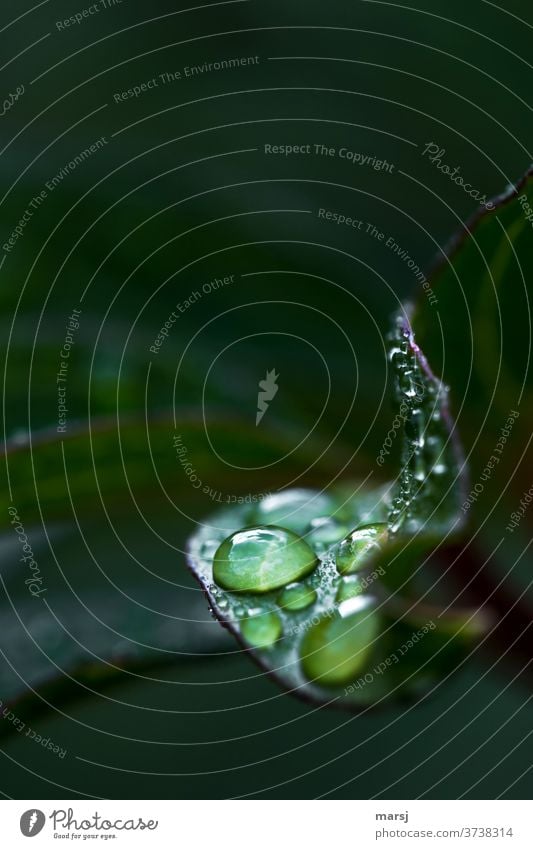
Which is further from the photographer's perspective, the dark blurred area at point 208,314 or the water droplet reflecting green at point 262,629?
the dark blurred area at point 208,314

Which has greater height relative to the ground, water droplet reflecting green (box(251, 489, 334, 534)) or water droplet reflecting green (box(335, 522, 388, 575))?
water droplet reflecting green (box(251, 489, 334, 534))

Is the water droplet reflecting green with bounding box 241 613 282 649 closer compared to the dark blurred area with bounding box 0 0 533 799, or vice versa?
the water droplet reflecting green with bounding box 241 613 282 649

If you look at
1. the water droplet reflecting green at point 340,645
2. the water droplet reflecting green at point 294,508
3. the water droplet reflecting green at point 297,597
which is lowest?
the water droplet reflecting green at point 340,645

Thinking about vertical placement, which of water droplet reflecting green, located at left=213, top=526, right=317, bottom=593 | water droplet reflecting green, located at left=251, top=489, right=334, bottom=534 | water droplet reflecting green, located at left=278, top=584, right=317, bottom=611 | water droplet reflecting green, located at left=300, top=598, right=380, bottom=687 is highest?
water droplet reflecting green, located at left=251, top=489, right=334, bottom=534

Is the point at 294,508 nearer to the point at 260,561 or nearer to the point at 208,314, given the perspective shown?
the point at 260,561

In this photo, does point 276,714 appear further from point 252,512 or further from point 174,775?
point 252,512

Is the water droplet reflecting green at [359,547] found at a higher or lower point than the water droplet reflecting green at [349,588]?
higher
